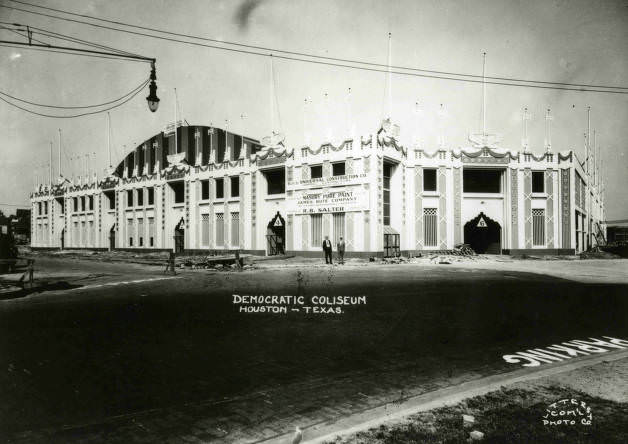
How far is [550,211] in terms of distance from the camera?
32875 millimetres

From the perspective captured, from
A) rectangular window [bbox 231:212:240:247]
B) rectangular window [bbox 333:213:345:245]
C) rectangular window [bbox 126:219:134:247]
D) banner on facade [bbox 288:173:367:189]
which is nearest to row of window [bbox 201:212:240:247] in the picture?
rectangular window [bbox 231:212:240:247]

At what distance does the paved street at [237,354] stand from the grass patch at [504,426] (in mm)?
788

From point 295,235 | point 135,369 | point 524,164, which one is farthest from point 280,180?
point 135,369

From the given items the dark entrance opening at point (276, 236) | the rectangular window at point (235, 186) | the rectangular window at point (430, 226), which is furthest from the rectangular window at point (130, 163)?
the rectangular window at point (430, 226)

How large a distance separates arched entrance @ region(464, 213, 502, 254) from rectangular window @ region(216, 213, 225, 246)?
2112 cm

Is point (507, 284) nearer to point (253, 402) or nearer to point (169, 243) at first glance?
point (253, 402)

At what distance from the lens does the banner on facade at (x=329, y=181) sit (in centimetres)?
2966

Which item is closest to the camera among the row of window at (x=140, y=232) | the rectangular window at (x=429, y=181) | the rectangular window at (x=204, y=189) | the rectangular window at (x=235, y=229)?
the rectangular window at (x=429, y=181)

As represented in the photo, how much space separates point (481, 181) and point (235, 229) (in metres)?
21.3

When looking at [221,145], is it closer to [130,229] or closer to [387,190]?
[130,229]

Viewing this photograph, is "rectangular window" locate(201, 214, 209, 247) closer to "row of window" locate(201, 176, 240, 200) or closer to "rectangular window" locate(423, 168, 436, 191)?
"row of window" locate(201, 176, 240, 200)

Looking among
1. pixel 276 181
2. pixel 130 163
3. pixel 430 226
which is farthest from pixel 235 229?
pixel 130 163

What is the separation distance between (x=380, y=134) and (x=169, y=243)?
→ 2543 centimetres

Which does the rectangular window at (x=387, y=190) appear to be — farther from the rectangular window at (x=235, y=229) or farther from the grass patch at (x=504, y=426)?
the grass patch at (x=504, y=426)
